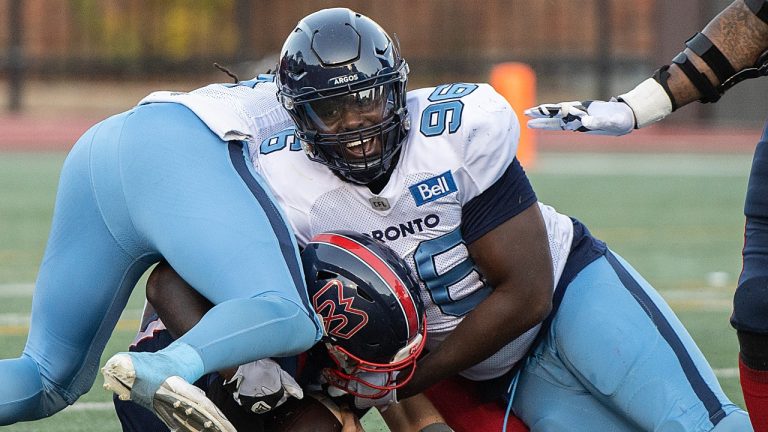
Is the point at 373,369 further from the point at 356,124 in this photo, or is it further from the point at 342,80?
the point at 342,80

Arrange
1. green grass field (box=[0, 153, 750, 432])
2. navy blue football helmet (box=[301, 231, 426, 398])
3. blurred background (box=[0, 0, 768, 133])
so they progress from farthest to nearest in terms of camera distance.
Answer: blurred background (box=[0, 0, 768, 133]) → green grass field (box=[0, 153, 750, 432]) → navy blue football helmet (box=[301, 231, 426, 398])

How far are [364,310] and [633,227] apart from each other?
18.1 feet

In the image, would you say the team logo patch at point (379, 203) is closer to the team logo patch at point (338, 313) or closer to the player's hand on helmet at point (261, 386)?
the team logo patch at point (338, 313)

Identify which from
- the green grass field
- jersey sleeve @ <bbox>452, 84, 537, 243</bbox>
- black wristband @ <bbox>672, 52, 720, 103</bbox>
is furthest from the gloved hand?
black wristband @ <bbox>672, 52, 720, 103</bbox>

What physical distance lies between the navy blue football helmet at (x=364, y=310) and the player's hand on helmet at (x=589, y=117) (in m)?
0.61

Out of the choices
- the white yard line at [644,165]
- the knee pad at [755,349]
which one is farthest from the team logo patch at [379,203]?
the white yard line at [644,165]

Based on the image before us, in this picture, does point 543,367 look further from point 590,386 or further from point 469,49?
point 469,49

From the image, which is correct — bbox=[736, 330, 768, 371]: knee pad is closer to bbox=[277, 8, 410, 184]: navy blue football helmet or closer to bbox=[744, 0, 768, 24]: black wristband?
bbox=[744, 0, 768, 24]: black wristband

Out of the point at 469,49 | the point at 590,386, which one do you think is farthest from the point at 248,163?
the point at 469,49

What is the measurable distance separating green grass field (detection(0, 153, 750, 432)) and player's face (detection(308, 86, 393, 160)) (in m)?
1.07

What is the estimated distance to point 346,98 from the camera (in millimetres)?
3395

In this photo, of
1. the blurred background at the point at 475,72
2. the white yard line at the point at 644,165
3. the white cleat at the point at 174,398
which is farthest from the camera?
the white yard line at the point at 644,165

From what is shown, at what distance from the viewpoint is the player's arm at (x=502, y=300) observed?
11.0 ft

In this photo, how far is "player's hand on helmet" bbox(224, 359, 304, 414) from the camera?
10.4ft
